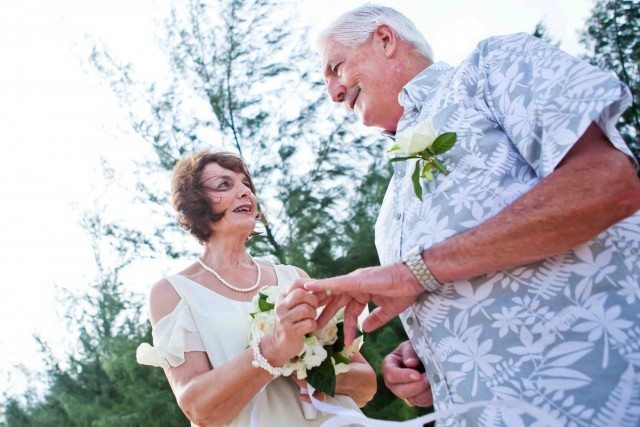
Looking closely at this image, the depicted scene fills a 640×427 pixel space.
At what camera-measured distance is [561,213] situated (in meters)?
1.76

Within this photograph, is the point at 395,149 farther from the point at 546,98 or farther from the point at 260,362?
the point at 260,362

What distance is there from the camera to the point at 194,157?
3.81 m

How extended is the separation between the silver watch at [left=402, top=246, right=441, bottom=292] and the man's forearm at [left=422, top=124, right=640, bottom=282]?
71 mm

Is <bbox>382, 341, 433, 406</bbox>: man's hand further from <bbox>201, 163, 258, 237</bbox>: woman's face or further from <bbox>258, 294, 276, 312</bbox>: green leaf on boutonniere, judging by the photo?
<bbox>201, 163, 258, 237</bbox>: woman's face

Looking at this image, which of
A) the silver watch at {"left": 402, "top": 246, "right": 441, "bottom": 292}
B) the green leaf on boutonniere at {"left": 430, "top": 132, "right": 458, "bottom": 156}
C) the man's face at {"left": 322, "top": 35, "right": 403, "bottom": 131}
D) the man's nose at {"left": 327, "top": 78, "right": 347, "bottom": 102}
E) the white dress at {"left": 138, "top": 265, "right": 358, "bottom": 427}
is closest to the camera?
the silver watch at {"left": 402, "top": 246, "right": 441, "bottom": 292}

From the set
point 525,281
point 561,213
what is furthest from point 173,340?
point 561,213

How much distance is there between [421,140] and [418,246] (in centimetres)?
33

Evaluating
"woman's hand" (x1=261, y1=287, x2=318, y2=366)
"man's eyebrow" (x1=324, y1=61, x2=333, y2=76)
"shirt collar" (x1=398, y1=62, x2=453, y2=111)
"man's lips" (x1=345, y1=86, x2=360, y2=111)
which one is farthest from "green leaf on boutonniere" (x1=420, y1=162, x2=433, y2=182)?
"man's eyebrow" (x1=324, y1=61, x2=333, y2=76)

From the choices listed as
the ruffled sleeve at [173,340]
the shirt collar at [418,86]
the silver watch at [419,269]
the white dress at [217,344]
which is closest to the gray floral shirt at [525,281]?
the silver watch at [419,269]

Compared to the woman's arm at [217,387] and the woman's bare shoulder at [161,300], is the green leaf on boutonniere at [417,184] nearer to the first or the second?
the woman's arm at [217,387]

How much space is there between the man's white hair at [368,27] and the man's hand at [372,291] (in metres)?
0.98

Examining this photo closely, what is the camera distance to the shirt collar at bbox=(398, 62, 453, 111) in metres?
2.41

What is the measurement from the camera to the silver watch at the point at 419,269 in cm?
193

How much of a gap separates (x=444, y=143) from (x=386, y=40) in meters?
0.73
